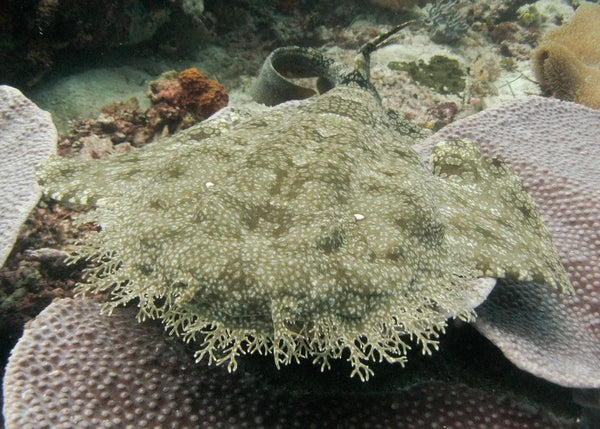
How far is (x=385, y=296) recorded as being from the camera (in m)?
2.35

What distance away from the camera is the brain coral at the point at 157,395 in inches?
105

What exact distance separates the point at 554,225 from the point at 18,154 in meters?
5.40

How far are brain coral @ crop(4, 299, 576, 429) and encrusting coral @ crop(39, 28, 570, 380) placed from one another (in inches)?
12.8

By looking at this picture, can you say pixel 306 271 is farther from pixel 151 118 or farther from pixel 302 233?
pixel 151 118

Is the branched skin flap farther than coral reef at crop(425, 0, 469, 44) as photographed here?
No

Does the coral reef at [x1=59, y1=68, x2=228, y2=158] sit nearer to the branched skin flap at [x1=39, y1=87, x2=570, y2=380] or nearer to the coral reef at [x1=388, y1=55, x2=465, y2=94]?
the branched skin flap at [x1=39, y1=87, x2=570, y2=380]

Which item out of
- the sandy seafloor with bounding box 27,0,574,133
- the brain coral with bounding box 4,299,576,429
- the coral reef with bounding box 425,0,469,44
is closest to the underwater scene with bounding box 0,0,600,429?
the brain coral with bounding box 4,299,576,429

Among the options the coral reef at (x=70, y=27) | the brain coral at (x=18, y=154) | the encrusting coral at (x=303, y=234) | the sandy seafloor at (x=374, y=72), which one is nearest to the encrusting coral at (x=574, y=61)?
the sandy seafloor at (x=374, y=72)

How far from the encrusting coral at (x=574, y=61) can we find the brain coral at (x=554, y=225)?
5.80 feet

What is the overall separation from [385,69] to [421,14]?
10.9 feet

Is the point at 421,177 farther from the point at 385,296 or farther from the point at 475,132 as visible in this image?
the point at 475,132

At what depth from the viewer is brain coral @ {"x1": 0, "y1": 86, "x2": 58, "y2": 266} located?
3.41 metres

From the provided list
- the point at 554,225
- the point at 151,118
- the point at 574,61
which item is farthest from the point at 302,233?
the point at 574,61

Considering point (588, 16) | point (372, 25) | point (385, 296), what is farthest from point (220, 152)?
point (588, 16)
